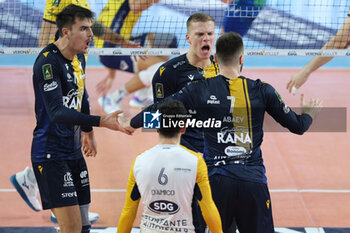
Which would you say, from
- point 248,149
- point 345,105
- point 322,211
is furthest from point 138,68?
point 248,149

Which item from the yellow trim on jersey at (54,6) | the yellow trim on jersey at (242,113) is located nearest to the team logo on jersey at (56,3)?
the yellow trim on jersey at (54,6)

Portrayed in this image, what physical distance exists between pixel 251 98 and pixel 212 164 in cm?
64

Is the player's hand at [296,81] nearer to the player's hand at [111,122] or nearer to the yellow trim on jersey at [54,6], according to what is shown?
the player's hand at [111,122]

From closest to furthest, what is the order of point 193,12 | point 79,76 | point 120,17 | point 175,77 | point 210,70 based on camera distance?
point 79,76 → point 175,77 → point 210,70 → point 120,17 → point 193,12

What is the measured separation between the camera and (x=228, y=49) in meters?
5.05

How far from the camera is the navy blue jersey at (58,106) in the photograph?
18.3 ft

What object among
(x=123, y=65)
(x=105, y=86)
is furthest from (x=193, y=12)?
(x=105, y=86)

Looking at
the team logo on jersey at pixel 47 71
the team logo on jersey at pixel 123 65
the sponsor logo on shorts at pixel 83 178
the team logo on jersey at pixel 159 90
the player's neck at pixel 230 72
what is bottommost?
the sponsor logo on shorts at pixel 83 178

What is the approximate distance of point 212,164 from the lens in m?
5.12

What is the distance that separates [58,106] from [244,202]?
6.23ft

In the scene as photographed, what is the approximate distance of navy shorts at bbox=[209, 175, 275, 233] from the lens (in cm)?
496

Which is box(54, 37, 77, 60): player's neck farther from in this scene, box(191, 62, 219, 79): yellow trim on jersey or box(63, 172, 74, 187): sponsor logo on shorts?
box(191, 62, 219, 79): yellow trim on jersey

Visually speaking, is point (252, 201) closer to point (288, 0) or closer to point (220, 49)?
point (220, 49)

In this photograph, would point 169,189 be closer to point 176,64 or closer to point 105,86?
point 176,64
